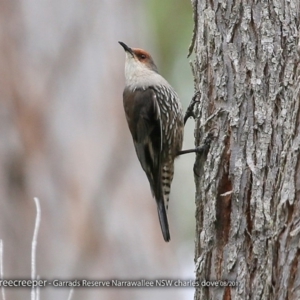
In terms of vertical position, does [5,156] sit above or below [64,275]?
above

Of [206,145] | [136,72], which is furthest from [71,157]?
[206,145]

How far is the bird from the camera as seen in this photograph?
3881 millimetres

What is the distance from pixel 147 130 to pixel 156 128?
64 mm

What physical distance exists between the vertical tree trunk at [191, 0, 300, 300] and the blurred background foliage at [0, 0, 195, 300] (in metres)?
1.88

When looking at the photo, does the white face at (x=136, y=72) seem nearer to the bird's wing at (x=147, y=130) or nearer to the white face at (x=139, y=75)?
the white face at (x=139, y=75)

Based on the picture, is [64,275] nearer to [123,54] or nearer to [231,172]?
[123,54]

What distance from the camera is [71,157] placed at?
15.4 ft

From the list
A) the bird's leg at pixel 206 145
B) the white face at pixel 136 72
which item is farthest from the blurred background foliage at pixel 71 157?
the bird's leg at pixel 206 145

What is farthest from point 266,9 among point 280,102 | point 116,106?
point 116,106

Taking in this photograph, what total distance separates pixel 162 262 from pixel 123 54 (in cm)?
179

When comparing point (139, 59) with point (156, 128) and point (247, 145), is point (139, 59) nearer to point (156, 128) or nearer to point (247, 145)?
point (156, 128)

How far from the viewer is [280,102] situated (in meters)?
2.54

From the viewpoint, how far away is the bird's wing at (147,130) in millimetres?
3887

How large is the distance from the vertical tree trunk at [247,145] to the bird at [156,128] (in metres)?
0.91
